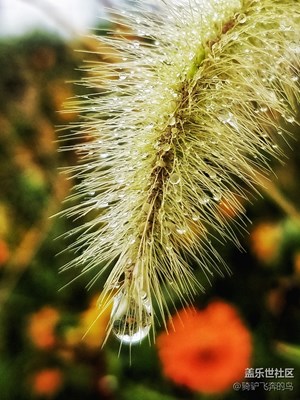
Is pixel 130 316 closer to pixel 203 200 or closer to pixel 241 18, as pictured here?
pixel 203 200

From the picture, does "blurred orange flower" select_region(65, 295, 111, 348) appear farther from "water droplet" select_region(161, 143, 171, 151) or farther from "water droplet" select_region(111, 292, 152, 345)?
"water droplet" select_region(161, 143, 171, 151)

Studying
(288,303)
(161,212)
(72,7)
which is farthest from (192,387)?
(72,7)

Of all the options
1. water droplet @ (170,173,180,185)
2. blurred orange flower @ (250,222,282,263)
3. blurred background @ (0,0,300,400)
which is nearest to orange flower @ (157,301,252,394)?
blurred background @ (0,0,300,400)

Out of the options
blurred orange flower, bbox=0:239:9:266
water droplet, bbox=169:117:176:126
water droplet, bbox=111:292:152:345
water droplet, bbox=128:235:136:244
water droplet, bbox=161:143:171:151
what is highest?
blurred orange flower, bbox=0:239:9:266

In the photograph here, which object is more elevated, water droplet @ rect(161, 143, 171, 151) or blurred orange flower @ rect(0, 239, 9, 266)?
blurred orange flower @ rect(0, 239, 9, 266)

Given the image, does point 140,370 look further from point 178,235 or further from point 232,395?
point 178,235

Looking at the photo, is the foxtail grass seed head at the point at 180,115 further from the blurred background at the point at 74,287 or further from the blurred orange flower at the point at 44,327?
the blurred orange flower at the point at 44,327

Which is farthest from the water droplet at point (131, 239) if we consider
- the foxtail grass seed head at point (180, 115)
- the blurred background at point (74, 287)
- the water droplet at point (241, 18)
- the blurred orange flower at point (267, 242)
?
the blurred orange flower at point (267, 242)
